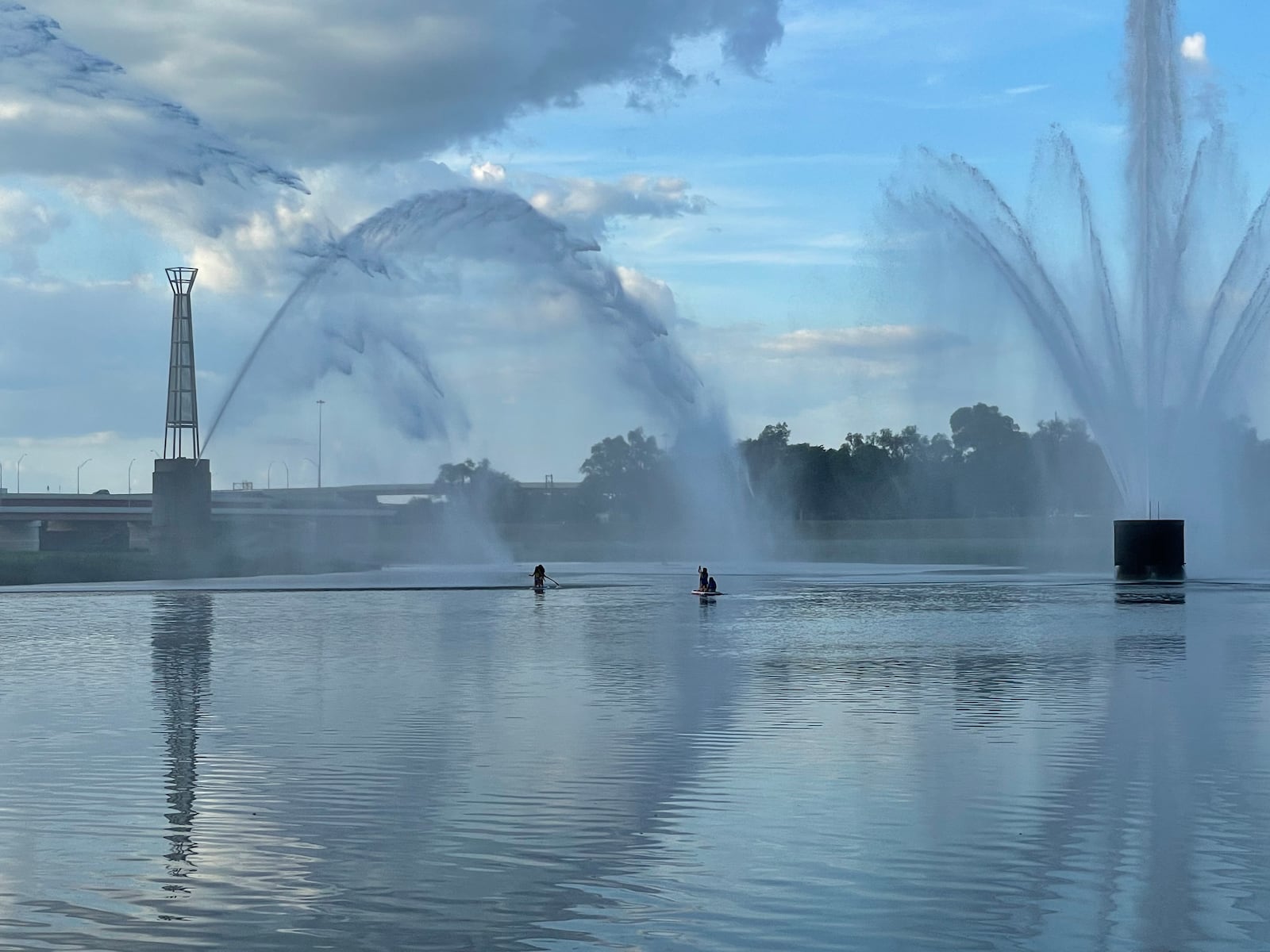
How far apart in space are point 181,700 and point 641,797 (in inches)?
376

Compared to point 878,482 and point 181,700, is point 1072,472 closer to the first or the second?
point 878,482

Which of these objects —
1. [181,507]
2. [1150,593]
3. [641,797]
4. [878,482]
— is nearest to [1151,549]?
[1150,593]

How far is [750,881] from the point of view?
408 inches

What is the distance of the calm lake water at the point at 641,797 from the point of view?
9461mm

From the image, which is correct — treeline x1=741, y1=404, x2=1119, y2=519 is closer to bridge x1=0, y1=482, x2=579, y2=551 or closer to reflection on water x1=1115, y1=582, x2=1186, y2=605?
bridge x1=0, y1=482, x2=579, y2=551

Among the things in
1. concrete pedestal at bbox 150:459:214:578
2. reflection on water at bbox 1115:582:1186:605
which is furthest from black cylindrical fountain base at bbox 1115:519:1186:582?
concrete pedestal at bbox 150:459:214:578

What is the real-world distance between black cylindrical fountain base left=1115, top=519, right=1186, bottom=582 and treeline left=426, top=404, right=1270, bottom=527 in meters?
49.2

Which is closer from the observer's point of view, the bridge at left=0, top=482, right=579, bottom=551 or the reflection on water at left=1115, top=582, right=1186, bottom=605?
the reflection on water at left=1115, top=582, right=1186, bottom=605

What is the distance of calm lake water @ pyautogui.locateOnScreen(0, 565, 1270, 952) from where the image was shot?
946cm

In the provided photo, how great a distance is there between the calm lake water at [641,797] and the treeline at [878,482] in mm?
77752

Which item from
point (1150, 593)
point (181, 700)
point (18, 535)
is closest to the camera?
point (181, 700)

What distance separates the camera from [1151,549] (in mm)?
52250

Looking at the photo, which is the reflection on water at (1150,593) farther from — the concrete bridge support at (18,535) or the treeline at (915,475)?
the concrete bridge support at (18,535)

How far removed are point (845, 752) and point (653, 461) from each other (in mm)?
88958
